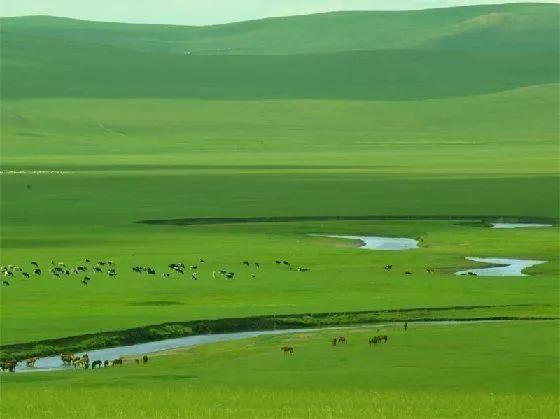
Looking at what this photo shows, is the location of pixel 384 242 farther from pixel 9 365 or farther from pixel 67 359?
pixel 9 365

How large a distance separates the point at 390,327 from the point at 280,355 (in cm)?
410

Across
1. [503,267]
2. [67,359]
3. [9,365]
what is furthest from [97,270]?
[9,365]

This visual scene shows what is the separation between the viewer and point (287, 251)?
4381 centimetres

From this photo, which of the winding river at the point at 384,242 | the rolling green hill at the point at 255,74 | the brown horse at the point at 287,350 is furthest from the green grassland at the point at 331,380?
the rolling green hill at the point at 255,74

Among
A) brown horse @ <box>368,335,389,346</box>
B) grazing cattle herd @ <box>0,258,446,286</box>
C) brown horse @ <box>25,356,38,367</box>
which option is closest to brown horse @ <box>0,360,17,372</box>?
brown horse @ <box>25,356,38,367</box>

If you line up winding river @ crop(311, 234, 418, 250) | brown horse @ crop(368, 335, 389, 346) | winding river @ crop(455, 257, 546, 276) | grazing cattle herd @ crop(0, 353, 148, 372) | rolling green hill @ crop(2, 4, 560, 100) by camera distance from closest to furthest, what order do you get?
grazing cattle herd @ crop(0, 353, 148, 372) → brown horse @ crop(368, 335, 389, 346) → winding river @ crop(455, 257, 546, 276) → winding river @ crop(311, 234, 418, 250) → rolling green hill @ crop(2, 4, 560, 100)

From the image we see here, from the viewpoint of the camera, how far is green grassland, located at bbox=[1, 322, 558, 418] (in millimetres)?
19719

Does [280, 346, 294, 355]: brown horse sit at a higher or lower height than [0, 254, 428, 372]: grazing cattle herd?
higher

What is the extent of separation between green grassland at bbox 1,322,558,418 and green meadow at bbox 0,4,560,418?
0.19 ft

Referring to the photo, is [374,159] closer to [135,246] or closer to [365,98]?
[135,246]

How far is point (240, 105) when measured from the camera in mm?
162125

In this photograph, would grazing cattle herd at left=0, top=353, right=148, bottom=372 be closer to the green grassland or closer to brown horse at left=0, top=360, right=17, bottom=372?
brown horse at left=0, top=360, right=17, bottom=372

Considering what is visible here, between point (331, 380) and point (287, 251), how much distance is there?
67.1ft

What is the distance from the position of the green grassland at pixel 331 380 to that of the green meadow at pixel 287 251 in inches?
2.3
